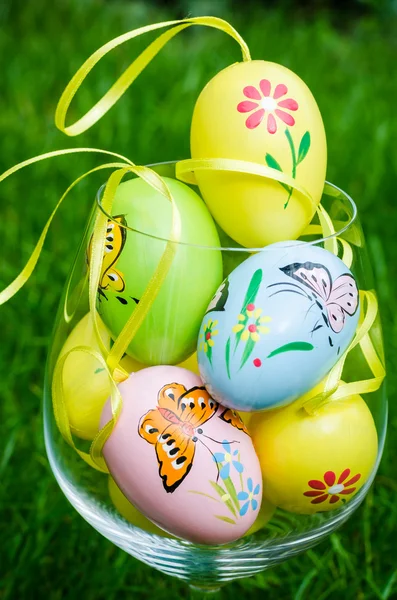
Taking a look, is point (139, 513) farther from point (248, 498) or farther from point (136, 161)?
point (136, 161)

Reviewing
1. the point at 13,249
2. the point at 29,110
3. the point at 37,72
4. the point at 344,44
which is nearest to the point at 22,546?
the point at 13,249

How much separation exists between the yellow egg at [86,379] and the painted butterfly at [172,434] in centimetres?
6

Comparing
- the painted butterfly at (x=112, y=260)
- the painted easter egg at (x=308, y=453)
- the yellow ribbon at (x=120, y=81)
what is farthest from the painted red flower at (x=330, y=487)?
the yellow ribbon at (x=120, y=81)

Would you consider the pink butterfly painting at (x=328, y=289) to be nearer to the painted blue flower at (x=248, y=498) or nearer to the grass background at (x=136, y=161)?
the painted blue flower at (x=248, y=498)

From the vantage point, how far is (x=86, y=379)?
29.9 inches

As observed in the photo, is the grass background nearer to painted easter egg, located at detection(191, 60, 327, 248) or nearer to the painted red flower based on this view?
Answer: the painted red flower

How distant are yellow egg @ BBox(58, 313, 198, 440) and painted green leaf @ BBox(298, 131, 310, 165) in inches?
8.2

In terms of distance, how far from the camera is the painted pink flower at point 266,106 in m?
0.79

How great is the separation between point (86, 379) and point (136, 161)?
134 centimetres

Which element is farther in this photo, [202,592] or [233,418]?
[202,592]

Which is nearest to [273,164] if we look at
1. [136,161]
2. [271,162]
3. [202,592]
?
[271,162]

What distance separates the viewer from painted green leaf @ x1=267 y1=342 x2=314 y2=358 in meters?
0.69

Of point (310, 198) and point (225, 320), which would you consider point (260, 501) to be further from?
point (310, 198)

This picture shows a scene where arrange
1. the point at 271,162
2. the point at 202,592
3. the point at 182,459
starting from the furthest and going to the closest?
the point at 202,592
the point at 271,162
the point at 182,459
